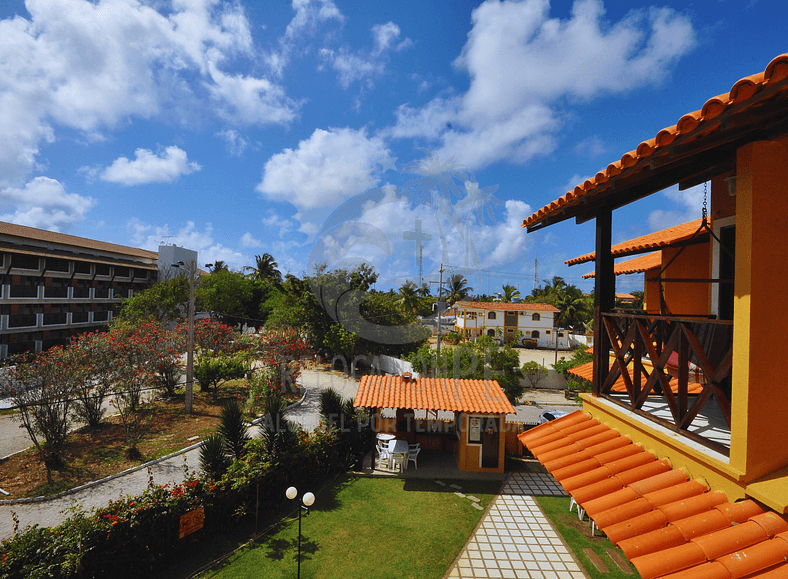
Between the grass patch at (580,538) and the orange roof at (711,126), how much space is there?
27.3ft

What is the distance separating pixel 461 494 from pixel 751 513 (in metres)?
10.2

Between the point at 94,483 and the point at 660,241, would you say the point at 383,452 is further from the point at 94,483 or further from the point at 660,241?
the point at 660,241

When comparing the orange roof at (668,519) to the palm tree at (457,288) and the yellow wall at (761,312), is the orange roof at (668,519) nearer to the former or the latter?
the yellow wall at (761,312)

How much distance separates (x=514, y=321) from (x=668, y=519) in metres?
46.3

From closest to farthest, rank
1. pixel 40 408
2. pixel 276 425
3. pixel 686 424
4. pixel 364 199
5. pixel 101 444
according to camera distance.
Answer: pixel 686 424, pixel 276 425, pixel 40 408, pixel 101 444, pixel 364 199

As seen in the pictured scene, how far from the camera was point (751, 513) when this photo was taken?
2.42 metres

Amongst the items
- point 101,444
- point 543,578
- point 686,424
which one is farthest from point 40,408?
point 686,424

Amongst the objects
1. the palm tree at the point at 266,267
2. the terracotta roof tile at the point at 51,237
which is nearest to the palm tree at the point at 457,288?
the palm tree at the point at 266,267

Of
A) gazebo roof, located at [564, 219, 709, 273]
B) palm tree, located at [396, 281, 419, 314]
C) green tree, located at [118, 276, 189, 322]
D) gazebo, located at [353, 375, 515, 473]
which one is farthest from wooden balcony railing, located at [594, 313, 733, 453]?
green tree, located at [118, 276, 189, 322]

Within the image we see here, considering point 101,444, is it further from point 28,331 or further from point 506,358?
point 28,331

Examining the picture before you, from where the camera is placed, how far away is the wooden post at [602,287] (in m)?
4.52

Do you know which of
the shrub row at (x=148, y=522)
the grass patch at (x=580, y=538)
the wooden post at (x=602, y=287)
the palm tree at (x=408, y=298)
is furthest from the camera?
the palm tree at (x=408, y=298)

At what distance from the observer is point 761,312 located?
8.23 feet

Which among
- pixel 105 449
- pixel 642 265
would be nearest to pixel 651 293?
pixel 642 265
